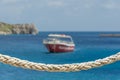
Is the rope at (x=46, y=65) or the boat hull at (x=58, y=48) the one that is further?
the boat hull at (x=58, y=48)

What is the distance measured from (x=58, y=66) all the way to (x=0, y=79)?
29451 millimetres

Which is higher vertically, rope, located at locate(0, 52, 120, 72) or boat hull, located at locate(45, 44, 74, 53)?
rope, located at locate(0, 52, 120, 72)

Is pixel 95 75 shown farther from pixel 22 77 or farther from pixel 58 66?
pixel 58 66

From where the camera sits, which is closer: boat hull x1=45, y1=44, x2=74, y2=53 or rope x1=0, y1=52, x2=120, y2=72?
rope x1=0, y1=52, x2=120, y2=72

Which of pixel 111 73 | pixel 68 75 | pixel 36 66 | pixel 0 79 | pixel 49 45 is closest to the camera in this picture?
pixel 36 66

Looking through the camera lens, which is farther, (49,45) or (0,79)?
(49,45)

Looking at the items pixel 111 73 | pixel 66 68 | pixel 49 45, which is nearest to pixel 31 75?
pixel 111 73

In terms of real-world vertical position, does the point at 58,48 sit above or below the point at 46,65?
below

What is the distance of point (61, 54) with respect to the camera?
2399 inches

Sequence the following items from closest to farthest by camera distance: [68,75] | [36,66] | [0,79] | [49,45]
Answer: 1. [36,66]
2. [0,79]
3. [68,75]
4. [49,45]

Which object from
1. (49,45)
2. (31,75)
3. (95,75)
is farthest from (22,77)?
(49,45)

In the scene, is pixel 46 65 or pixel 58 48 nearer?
pixel 46 65

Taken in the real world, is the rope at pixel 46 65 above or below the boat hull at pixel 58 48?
above

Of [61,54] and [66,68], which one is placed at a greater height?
[66,68]
